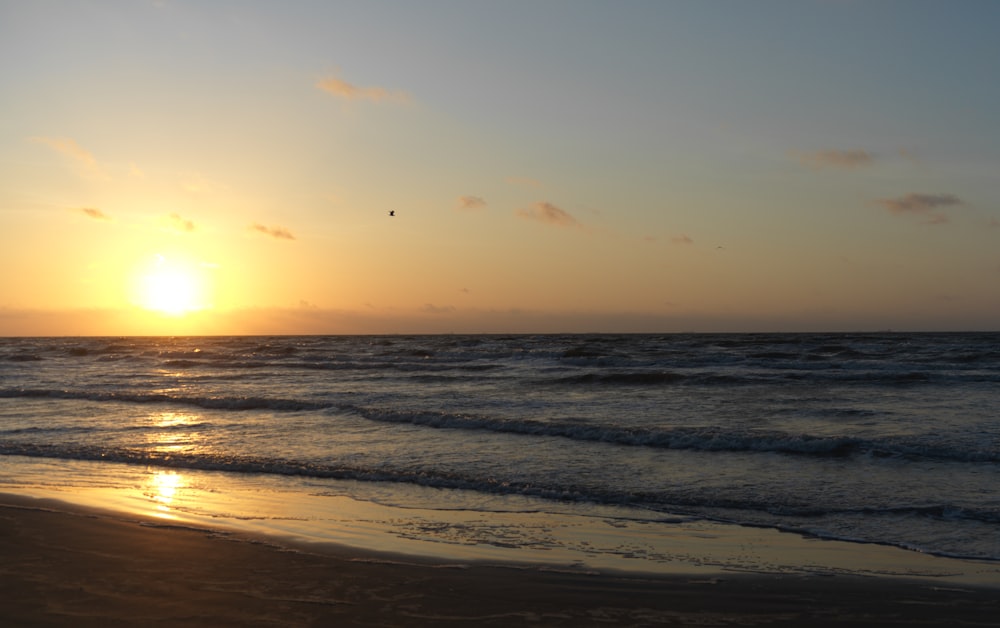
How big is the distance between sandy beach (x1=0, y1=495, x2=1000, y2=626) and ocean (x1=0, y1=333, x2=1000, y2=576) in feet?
4.35

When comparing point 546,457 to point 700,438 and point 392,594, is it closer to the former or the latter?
point 700,438

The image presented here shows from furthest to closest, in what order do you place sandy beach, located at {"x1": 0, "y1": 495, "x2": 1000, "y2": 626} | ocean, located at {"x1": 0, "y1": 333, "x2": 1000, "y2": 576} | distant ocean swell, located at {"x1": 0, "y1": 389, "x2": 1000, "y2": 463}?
distant ocean swell, located at {"x1": 0, "y1": 389, "x2": 1000, "y2": 463}
ocean, located at {"x1": 0, "y1": 333, "x2": 1000, "y2": 576}
sandy beach, located at {"x1": 0, "y1": 495, "x2": 1000, "y2": 626}

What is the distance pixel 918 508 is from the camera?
11047mm

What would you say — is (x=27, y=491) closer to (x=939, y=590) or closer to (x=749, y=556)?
(x=749, y=556)

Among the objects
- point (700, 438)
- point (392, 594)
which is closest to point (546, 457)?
point (700, 438)

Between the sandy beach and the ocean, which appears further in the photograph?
the ocean

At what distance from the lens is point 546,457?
15.6 meters

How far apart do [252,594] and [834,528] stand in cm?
725

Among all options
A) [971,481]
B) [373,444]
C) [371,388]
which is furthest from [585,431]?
[371,388]

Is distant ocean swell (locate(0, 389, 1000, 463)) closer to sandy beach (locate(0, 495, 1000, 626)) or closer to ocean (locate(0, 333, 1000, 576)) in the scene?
ocean (locate(0, 333, 1000, 576))

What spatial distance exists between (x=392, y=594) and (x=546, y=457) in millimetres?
8463

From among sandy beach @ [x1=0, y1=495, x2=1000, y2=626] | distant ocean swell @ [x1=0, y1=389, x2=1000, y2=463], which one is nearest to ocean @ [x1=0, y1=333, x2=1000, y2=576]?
distant ocean swell @ [x1=0, y1=389, x2=1000, y2=463]

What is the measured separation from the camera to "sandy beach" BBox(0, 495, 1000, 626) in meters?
6.76

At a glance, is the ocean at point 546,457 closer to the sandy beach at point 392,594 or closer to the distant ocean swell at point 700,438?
the distant ocean swell at point 700,438
